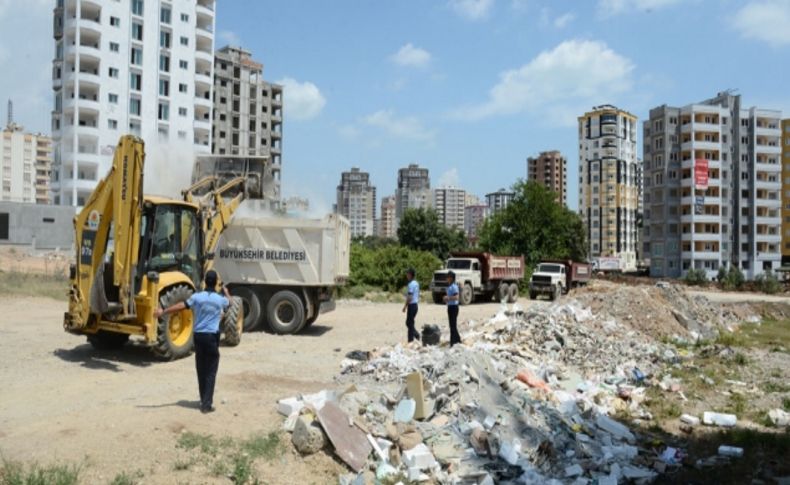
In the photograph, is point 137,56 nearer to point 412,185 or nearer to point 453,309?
point 453,309

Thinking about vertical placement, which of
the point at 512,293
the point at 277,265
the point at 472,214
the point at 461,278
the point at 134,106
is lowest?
the point at 512,293

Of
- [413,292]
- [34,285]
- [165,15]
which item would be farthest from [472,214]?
[413,292]

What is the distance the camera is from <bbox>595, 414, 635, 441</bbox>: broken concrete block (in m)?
8.62

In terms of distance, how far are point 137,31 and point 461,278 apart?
44129mm

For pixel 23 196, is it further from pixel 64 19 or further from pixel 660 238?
pixel 660 238

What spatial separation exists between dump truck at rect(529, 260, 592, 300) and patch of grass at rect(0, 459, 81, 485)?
30.0m

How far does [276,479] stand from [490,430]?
268cm

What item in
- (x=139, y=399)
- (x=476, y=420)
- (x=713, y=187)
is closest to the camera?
(x=476, y=420)

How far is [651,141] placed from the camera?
3049 inches

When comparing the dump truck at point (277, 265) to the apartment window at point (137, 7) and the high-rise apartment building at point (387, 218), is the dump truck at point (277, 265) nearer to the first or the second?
the apartment window at point (137, 7)

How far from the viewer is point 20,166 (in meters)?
115

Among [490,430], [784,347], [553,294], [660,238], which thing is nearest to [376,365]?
[490,430]

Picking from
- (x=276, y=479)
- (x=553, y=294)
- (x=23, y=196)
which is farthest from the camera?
(x=23, y=196)

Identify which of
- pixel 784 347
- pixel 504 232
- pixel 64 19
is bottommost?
pixel 784 347
